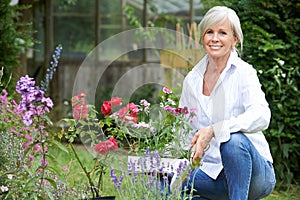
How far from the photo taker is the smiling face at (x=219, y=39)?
9.24 ft

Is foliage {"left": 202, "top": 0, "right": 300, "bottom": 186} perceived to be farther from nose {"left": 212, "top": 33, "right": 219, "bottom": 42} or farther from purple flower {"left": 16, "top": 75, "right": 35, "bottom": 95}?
purple flower {"left": 16, "top": 75, "right": 35, "bottom": 95}

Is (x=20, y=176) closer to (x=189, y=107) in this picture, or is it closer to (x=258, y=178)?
(x=189, y=107)

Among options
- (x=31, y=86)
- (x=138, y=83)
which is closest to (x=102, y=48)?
(x=138, y=83)

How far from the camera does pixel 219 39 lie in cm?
281

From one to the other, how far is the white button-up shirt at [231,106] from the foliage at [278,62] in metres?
1.62

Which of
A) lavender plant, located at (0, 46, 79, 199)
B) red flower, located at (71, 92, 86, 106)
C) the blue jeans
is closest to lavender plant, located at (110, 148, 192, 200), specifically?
the blue jeans

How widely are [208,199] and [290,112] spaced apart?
1.73m

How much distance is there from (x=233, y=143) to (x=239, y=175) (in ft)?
0.47

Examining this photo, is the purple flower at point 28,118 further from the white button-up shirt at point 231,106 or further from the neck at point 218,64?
the neck at point 218,64

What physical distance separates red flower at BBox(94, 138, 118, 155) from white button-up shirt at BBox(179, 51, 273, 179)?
Result: 38 centimetres

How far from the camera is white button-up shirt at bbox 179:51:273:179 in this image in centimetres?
270

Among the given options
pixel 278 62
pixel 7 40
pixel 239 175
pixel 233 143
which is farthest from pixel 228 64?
pixel 7 40

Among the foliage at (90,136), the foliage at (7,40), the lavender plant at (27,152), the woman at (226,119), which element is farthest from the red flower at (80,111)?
the foliage at (7,40)

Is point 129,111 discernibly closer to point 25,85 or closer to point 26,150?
point 26,150
